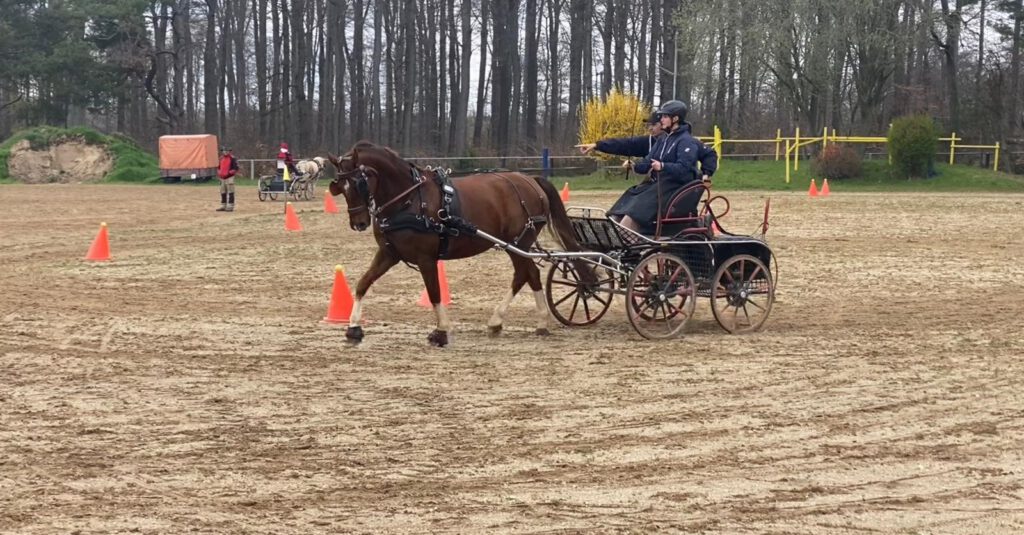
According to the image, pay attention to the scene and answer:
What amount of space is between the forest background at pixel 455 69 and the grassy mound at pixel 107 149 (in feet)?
19.8

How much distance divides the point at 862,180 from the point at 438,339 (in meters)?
30.9

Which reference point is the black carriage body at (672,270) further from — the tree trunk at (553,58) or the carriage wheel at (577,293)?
the tree trunk at (553,58)

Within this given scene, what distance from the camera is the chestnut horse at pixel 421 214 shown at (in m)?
9.51

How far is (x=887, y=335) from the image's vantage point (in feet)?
34.0

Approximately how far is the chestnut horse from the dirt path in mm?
621

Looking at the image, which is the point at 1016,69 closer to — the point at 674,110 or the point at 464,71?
the point at 464,71

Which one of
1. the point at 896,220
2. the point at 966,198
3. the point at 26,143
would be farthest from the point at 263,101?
the point at 896,220

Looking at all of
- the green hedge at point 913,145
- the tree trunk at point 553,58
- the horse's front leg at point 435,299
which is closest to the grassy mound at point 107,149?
the tree trunk at point 553,58

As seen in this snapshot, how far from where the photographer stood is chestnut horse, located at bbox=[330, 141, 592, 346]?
9.51 meters

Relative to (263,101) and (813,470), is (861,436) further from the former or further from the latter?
(263,101)

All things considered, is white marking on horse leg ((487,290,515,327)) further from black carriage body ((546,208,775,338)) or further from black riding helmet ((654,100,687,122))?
black riding helmet ((654,100,687,122))

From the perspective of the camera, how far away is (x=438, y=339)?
32.2 ft

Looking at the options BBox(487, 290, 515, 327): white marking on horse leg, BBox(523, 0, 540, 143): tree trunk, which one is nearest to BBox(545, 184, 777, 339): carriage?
BBox(487, 290, 515, 327): white marking on horse leg

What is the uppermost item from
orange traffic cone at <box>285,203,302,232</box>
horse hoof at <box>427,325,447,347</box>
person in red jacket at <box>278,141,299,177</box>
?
person in red jacket at <box>278,141,299,177</box>
